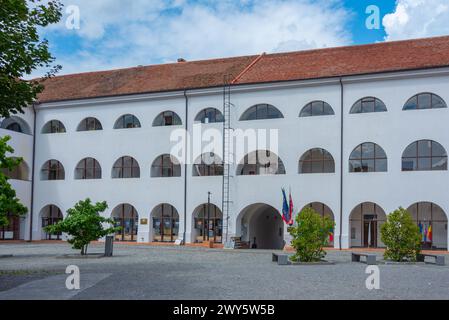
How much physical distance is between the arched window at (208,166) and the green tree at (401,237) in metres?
14.8

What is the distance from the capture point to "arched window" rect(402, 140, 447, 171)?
31.3m

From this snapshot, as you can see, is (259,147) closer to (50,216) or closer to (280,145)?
(280,145)

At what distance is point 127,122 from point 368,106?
14879mm

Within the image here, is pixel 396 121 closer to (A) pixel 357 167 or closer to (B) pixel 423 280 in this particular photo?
(A) pixel 357 167

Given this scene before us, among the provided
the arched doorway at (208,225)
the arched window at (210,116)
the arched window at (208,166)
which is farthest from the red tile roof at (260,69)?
the arched doorway at (208,225)

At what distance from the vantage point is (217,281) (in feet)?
51.0

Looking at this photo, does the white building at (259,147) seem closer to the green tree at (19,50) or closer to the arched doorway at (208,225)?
the arched doorway at (208,225)

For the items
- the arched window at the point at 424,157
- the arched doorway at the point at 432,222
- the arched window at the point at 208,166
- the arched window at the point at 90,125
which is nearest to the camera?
the arched window at the point at 424,157

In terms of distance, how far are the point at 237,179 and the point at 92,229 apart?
39.2 ft

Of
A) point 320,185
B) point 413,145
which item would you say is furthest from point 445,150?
point 320,185

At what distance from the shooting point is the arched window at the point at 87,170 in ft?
132

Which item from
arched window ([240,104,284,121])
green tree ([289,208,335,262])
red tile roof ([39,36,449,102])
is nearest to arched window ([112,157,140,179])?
red tile roof ([39,36,449,102])

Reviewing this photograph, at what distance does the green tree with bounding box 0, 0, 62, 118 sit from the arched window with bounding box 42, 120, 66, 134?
25.1m

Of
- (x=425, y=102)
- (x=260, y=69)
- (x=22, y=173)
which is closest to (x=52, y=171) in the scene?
(x=22, y=173)
